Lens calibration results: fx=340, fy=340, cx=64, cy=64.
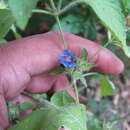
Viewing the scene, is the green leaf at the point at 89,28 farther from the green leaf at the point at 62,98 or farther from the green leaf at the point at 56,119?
the green leaf at the point at 56,119

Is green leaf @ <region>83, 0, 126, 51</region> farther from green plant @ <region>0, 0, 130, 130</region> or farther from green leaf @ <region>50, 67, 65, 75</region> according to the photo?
green leaf @ <region>50, 67, 65, 75</region>

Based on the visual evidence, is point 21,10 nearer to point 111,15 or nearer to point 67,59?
point 111,15

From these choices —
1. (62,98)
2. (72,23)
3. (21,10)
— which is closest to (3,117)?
(62,98)

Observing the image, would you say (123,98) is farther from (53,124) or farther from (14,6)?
(14,6)

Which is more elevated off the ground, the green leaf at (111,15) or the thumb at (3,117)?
the green leaf at (111,15)

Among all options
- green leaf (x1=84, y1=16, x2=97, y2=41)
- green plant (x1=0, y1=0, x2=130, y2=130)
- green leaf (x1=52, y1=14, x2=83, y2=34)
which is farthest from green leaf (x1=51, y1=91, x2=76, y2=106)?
green leaf (x1=84, y1=16, x2=97, y2=41)

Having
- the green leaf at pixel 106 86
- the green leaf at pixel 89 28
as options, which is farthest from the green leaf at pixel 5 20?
the green leaf at pixel 89 28
